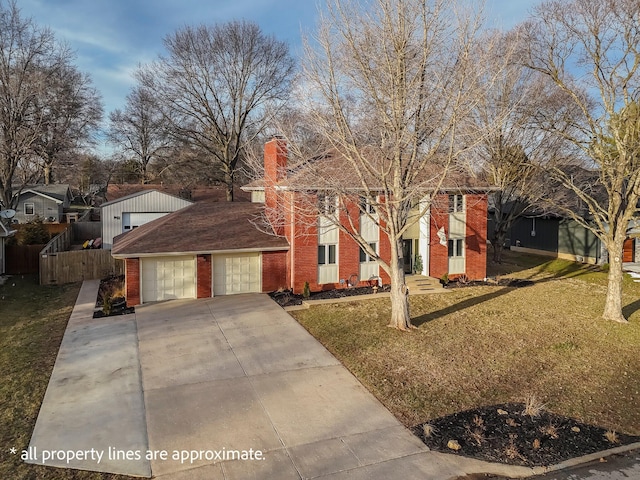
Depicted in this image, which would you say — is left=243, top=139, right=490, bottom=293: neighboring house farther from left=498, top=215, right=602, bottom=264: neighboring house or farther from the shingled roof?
left=498, top=215, right=602, bottom=264: neighboring house

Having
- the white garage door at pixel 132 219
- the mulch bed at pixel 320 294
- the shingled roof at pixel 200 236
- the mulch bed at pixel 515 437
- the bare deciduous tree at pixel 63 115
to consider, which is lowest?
the mulch bed at pixel 515 437

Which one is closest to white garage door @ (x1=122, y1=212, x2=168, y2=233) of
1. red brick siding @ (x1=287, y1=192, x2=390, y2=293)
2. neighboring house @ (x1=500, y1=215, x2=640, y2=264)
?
red brick siding @ (x1=287, y1=192, x2=390, y2=293)

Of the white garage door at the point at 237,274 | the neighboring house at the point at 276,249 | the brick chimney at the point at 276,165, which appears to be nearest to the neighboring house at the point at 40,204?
the neighboring house at the point at 276,249

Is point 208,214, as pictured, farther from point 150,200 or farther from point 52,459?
point 52,459

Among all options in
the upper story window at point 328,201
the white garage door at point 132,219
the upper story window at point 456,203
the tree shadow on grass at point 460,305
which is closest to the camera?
the upper story window at point 328,201

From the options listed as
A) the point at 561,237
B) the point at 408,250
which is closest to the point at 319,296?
the point at 408,250

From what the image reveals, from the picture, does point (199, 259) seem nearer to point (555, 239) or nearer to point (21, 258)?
point (21, 258)

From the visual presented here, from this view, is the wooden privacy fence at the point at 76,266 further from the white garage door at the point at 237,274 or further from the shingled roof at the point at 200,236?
the white garage door at the point at 237,274
